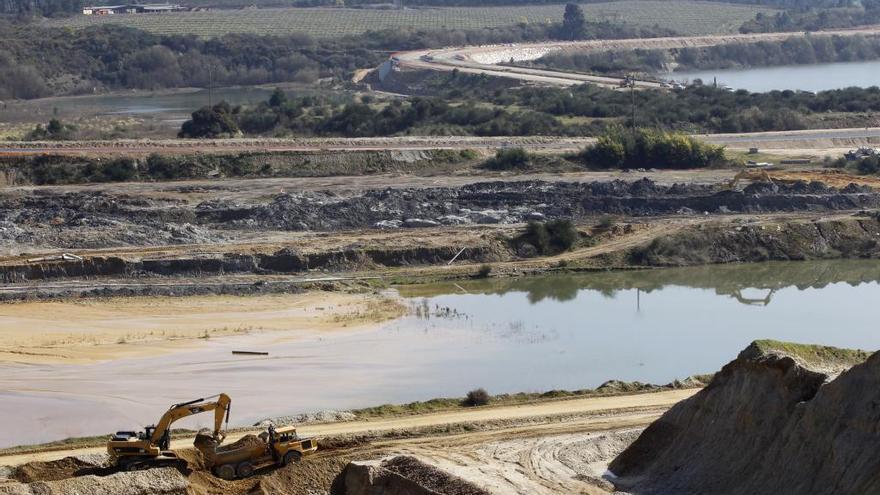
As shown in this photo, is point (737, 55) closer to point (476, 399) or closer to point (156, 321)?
point (156, 321)

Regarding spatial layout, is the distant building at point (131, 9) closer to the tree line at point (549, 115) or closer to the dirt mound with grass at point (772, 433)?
the tree line at point (549, 115)

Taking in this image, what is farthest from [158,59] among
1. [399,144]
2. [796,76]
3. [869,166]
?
[869,166]

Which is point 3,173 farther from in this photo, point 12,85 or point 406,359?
point 12,85

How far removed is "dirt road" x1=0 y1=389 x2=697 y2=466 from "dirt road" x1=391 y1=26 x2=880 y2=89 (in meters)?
68.3

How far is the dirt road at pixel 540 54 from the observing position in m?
108

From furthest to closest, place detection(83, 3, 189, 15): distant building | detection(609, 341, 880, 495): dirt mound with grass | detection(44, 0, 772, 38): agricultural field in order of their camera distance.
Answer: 1. detection(83, 3, 189, 15): distant building
2. detection(44, 0, 772, 38): agricultural field
3. detection(609, 341, 880, 495): dirt mound with grass

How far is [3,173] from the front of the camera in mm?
61781

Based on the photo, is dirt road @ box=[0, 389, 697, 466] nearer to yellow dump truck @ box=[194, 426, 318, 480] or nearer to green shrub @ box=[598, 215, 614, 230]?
yellow dump truck @ box=[194, 426, 318, 480]

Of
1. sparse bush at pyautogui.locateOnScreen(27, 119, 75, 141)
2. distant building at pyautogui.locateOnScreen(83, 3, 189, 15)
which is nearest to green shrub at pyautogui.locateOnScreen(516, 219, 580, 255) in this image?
sparse bush at pyautogui.locateOnScreen(27, 119, 75, 141)

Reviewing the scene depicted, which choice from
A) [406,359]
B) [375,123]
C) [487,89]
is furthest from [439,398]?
[487,89]

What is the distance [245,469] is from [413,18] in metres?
155

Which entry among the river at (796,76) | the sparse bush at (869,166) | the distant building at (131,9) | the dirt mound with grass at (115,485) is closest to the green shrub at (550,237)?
the sparse bush at (869,166)

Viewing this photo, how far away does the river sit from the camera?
393 ft

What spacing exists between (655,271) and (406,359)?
13.8m
